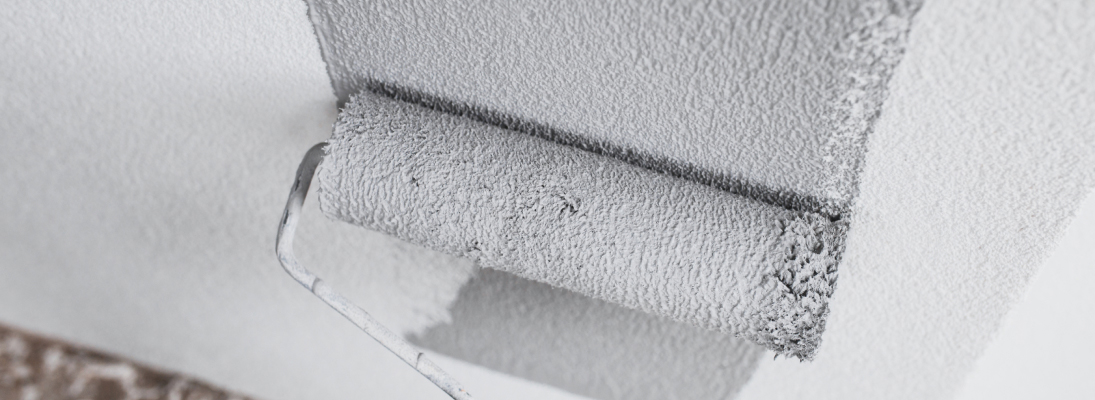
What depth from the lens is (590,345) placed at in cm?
66

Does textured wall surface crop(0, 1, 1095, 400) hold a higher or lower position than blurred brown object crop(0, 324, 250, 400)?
higher

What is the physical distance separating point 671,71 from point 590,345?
0.33 m

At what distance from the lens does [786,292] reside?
1.44 feet

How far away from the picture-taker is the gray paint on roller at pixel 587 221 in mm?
448

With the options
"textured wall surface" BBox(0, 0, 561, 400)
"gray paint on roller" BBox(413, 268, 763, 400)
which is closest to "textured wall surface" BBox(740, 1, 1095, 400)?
"gray paint on roller" BBox(413, 268, 763, 400)

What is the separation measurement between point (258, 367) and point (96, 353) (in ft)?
0.94

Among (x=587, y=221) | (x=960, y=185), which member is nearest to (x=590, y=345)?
(x=587, y=221)

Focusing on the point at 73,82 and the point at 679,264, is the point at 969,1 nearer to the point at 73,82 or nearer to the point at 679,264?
the point at 679,264

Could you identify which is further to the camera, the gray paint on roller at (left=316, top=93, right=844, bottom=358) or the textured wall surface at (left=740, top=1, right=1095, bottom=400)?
the gray paint on roller at (left=316, top=93, right=844, bottom=358)

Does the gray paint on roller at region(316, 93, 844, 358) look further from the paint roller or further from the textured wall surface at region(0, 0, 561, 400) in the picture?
the textured wall surface at region(0, 0, 561, 400)

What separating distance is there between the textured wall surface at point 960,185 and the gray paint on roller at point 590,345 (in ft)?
0.35

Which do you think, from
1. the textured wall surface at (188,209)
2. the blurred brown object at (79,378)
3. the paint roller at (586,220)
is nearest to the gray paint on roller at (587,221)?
the paint roller at (586,220)

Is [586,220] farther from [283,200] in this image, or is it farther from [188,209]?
[188,209]

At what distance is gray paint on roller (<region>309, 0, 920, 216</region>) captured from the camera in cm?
37
